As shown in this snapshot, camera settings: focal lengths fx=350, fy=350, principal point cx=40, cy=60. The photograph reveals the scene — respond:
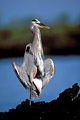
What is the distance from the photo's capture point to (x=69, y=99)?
120 inches

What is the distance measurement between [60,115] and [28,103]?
43cm

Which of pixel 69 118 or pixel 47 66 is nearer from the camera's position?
pixel 69 118

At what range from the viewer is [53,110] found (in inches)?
115

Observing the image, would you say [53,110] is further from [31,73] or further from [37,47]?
[37,47]

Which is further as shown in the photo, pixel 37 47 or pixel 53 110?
pixel 37 47

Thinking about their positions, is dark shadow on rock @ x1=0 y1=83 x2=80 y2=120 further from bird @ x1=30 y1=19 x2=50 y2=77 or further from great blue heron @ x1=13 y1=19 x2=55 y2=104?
bird @ x1=30 y1=19 x2=50 y2=77

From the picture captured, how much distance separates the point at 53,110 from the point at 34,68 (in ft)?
1.50

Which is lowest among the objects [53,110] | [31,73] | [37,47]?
[53,110]

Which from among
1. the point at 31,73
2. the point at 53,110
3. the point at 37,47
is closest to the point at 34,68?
the point at 31,73

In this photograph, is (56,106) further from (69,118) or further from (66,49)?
(66,49)

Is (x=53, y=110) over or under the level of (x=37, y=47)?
under

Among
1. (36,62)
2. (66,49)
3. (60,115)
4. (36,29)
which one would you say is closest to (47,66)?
(36,62)

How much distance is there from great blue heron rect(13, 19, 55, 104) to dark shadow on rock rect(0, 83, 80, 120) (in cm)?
20

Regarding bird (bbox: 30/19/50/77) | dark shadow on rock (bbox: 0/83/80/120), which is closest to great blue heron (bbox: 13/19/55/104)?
bird (bbox: 30/19/50/77)
